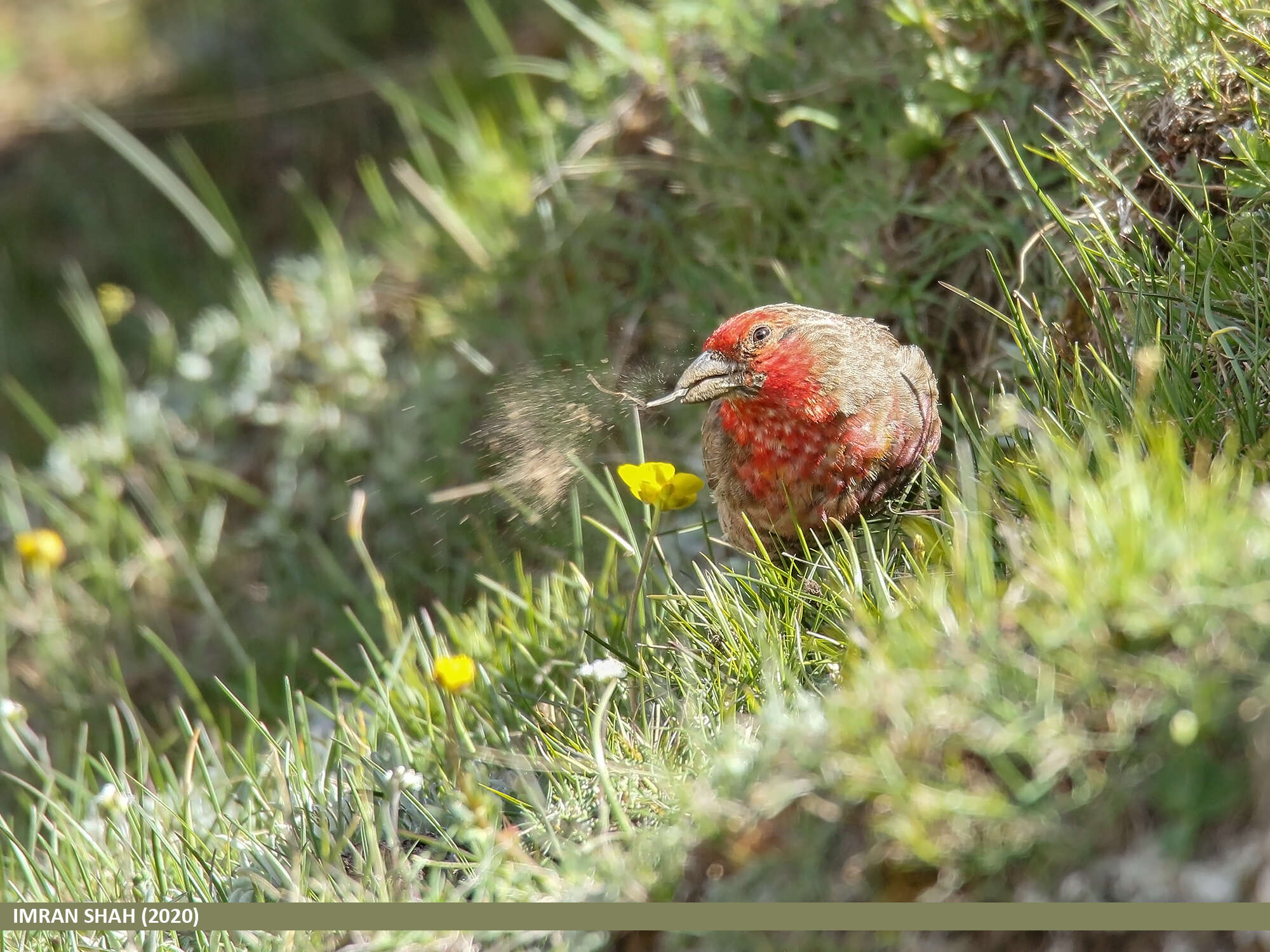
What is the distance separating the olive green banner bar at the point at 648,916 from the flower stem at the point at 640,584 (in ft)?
2.22

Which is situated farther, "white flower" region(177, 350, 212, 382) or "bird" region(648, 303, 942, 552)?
"white flower" region(177, 350, 212, 382)

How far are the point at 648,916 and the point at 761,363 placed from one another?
111cm

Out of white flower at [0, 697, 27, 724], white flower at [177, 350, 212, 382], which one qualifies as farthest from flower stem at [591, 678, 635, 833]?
white flower at [177, 350, 212, 382]

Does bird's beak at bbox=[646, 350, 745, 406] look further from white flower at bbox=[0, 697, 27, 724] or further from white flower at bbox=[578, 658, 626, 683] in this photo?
white flower at bbox=[0, 697, 27, 724]

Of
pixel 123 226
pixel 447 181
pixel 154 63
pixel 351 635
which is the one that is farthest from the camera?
pixel 154 63

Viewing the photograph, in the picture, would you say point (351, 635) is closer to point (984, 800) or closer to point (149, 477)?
point (149, 477)

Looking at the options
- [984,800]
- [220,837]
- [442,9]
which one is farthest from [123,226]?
[984,800]

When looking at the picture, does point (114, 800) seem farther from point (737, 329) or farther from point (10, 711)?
point (737, 329)

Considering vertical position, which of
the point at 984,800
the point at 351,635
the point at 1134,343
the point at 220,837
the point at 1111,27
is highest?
the point at 1111,27

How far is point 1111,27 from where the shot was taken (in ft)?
9.20

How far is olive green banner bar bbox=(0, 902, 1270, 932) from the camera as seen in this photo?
1299 mm

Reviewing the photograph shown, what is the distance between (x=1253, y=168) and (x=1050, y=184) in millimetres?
731

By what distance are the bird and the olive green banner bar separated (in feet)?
2.92

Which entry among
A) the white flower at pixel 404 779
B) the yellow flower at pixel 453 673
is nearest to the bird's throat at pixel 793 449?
the yellow flower at pixel 453 673
